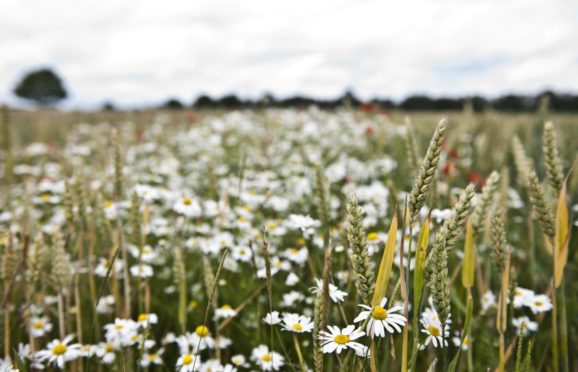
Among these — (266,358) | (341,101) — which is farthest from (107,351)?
(341,101)

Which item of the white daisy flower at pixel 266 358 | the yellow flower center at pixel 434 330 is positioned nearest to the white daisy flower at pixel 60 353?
the white daisy flower at pixel 266 358

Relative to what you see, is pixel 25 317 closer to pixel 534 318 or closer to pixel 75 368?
pixel 75 368

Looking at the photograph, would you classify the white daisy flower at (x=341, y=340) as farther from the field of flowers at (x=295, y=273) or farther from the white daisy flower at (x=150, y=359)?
the white daisy flower at (x=150, y=359)

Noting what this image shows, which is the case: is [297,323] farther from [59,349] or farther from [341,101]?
[341,101]

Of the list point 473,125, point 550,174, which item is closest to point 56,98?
point 473,125

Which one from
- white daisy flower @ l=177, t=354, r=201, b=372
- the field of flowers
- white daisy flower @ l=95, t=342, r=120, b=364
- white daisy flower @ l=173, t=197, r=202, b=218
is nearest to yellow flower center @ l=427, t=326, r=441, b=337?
the field of flowers

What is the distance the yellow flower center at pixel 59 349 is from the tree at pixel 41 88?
2757 inches

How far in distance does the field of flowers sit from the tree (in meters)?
66.3

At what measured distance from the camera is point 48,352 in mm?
1979

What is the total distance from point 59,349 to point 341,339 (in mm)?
1273

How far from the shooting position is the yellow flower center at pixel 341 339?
4.72 feet

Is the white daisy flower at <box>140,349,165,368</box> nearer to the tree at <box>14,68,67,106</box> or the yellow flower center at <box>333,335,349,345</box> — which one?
the yellow flower center at <box>333,335,349,345</box>

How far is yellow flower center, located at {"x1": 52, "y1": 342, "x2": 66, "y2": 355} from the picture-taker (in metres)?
1.99

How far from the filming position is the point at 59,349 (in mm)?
1993
